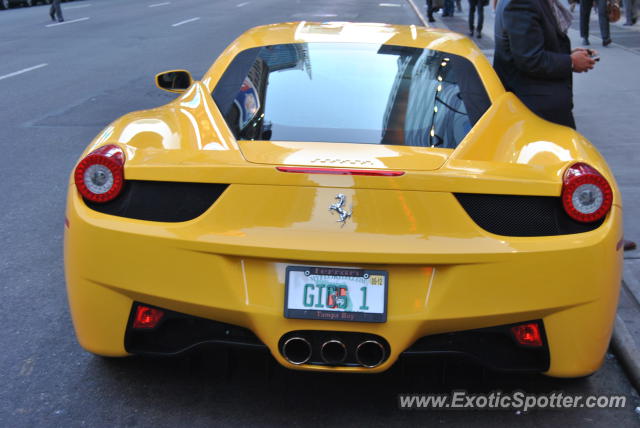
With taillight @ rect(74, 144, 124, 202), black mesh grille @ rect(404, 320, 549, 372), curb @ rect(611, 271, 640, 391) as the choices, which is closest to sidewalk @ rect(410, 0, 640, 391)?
curb @ rect(611, 271, 640, 391)

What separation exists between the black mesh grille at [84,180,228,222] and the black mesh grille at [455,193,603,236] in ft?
2.82

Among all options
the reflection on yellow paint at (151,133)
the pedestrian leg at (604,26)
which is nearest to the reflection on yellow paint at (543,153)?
the reflection on yellow paint at (151,133)

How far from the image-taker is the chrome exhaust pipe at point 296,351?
2.98 metres

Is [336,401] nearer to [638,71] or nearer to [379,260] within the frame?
[379,260]

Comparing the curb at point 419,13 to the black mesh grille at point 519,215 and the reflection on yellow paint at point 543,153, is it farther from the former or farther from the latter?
the black mesh grille at point 519,215

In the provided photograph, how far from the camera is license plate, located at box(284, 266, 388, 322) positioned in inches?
114

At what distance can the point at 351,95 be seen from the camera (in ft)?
12.1

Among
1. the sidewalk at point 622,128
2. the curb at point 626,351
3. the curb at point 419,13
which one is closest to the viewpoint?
the curb at point 626,351

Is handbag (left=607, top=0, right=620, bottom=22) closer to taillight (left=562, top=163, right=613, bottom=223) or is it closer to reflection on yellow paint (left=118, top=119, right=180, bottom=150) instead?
taillight (left=562, top=163, right=613, bottom=223)

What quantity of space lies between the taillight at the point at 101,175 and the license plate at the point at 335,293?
0.71 metres

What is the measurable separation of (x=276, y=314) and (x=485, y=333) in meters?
0.74

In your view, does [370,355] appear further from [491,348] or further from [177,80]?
[177,80]

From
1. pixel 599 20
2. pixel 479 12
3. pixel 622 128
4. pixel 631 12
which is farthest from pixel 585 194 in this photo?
pixel 631 12

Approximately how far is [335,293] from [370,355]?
27 centimetres
